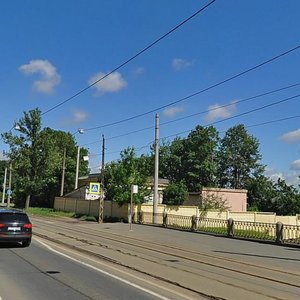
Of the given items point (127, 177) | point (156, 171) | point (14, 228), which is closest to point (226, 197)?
point (127, 177)

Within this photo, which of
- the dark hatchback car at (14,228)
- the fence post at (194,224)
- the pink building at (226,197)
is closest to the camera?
the dark hatchback car at (14,228)

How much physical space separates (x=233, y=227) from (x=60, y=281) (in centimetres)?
1821

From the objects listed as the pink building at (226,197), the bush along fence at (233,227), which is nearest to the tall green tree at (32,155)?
the pink building at (226,197)

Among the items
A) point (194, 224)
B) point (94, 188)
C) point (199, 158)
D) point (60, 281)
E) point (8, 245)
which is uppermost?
point (199, 158)

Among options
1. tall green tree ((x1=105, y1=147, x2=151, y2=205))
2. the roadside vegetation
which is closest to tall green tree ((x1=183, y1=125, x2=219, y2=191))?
the roadside vegetation

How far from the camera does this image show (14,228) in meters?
19.2

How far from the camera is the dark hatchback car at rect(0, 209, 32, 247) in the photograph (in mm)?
18969

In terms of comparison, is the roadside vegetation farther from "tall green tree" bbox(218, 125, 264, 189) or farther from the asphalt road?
the asphalt road

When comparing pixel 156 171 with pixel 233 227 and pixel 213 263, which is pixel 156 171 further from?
pixel 213 263

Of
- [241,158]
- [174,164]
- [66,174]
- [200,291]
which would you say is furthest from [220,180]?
[200,291]

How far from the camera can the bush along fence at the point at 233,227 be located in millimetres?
24438

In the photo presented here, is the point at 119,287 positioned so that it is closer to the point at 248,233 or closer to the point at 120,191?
the point at 248,233

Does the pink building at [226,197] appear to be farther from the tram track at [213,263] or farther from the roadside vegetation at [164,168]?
the tram track at [213,263]

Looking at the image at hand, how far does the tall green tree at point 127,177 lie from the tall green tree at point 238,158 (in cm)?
5887
